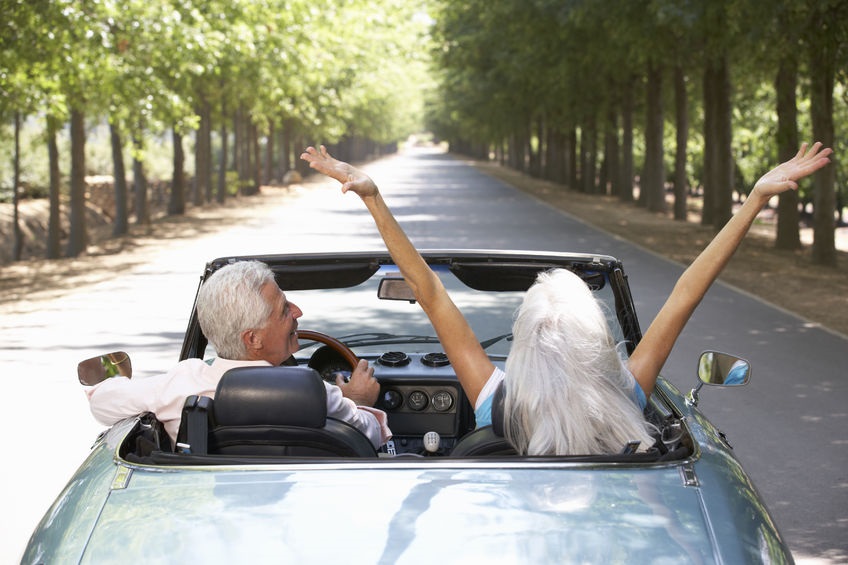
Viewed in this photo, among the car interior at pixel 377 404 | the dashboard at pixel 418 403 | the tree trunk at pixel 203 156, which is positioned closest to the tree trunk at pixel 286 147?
the tree trunk at pixel 203 156

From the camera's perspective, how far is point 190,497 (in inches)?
109

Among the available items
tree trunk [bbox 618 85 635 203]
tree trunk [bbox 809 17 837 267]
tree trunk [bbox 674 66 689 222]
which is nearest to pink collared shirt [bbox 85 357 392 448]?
tree trunk [bbox 809 17 837 267]

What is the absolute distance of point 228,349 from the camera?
133 inches

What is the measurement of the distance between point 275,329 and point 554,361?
904mm

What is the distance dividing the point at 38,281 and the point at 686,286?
16.9m

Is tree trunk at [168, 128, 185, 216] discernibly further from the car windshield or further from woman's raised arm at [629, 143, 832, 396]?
woman's raised arm at [629, 143, 832, 396]

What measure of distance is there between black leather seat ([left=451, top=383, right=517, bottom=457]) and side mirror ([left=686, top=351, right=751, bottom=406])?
920 mm

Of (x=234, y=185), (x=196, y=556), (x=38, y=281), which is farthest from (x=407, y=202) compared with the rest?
(x=196, y=556)

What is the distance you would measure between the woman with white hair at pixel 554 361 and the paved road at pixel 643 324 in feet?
8.62

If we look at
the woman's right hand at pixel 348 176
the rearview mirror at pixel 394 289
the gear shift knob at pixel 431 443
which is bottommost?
the gear shift knob at pixel 431 443

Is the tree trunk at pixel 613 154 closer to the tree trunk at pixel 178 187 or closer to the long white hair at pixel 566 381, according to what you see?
the tree trunk at pixel 178 187

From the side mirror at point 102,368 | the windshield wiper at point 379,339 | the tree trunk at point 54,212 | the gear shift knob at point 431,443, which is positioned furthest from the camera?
the tree trunk at point 54,212

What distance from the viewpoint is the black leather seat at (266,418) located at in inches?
120

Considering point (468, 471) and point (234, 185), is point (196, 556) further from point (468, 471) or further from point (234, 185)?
point (234, 185)
